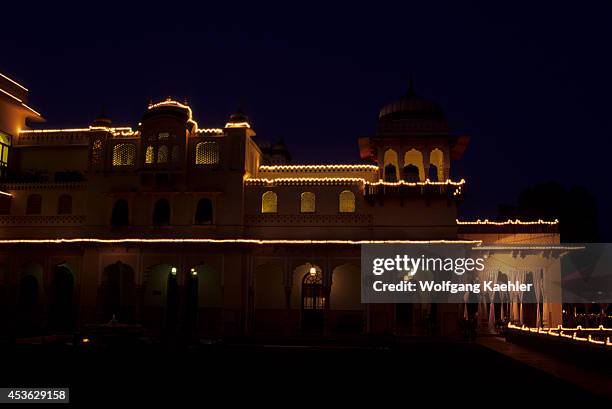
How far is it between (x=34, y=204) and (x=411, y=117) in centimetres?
1907

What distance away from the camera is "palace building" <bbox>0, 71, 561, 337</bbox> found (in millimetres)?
31438

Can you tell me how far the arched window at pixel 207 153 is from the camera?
3266 cm

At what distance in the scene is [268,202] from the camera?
32625 mm

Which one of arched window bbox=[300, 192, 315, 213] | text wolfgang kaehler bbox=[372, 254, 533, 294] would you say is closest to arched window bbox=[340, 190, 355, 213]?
arched window bbox=[300, 192, 315, 213]

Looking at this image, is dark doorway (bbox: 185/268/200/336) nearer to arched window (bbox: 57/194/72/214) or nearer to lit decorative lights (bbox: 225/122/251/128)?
arched window (bbox: 57/194/72/214)

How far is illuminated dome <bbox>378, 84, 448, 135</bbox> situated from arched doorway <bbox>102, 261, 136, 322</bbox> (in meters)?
14.3

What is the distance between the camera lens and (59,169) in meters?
36.3

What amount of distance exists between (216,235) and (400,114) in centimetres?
1070

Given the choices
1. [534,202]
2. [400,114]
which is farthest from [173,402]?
[534,202]

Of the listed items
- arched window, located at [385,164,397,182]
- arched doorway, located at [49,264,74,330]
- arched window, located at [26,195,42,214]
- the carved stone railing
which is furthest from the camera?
arched window, located at [26,195,42,214]

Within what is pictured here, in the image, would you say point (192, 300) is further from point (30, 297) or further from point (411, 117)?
point (411, 117)

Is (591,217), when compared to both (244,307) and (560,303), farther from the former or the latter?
(244,307)

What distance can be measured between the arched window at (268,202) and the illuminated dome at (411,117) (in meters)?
5.93

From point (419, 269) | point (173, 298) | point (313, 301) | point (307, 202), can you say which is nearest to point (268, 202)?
point (307, 202)
